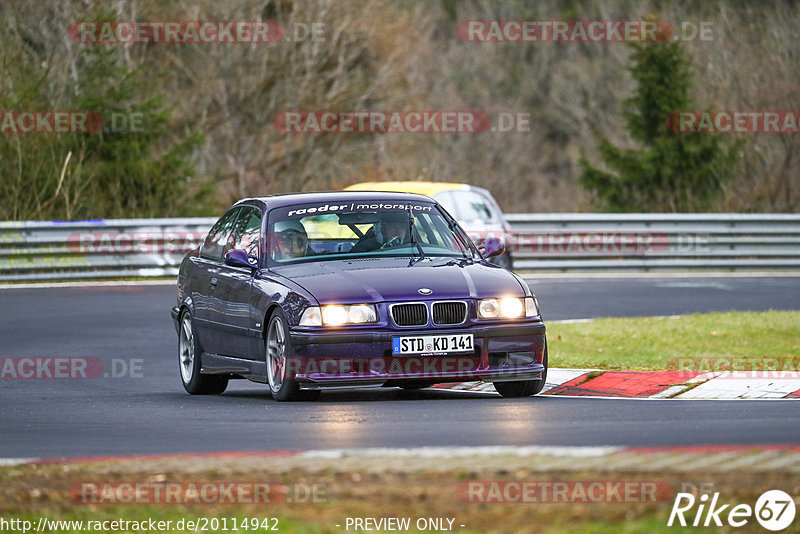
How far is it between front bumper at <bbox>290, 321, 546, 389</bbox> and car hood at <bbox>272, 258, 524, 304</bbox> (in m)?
0.25

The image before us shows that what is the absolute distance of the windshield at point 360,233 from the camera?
493 inches

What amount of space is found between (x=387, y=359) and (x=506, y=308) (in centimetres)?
97

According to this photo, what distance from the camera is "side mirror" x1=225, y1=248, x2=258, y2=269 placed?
12492 millimetres

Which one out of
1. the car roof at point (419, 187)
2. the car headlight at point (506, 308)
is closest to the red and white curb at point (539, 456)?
the car headlight at point (506, 308)

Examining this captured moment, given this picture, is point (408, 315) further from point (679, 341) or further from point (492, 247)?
point (679, 341)

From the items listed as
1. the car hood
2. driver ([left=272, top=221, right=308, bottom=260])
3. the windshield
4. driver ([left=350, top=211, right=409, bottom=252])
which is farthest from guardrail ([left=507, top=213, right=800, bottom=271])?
the car hood

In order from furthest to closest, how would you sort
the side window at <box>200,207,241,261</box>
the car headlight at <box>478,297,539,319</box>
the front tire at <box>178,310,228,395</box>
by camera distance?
1. the side window at <box>200,207,241,261</box>
2. the front tire at <box>178,310,228,395</box>
3. the car headlight at <box>478,297,539,319</box>

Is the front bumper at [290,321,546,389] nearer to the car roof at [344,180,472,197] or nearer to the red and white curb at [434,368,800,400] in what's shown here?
the red and white curb at [434,368,800,400]

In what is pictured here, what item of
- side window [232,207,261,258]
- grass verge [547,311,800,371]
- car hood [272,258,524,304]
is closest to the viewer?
car hood [272,258,524,304]

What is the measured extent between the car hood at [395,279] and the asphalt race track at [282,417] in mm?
763

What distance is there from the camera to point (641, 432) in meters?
8.96

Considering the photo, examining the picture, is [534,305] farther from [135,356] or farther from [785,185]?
[785,185]

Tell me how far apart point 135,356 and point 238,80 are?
28.3 m

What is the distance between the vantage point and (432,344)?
37.6ft
